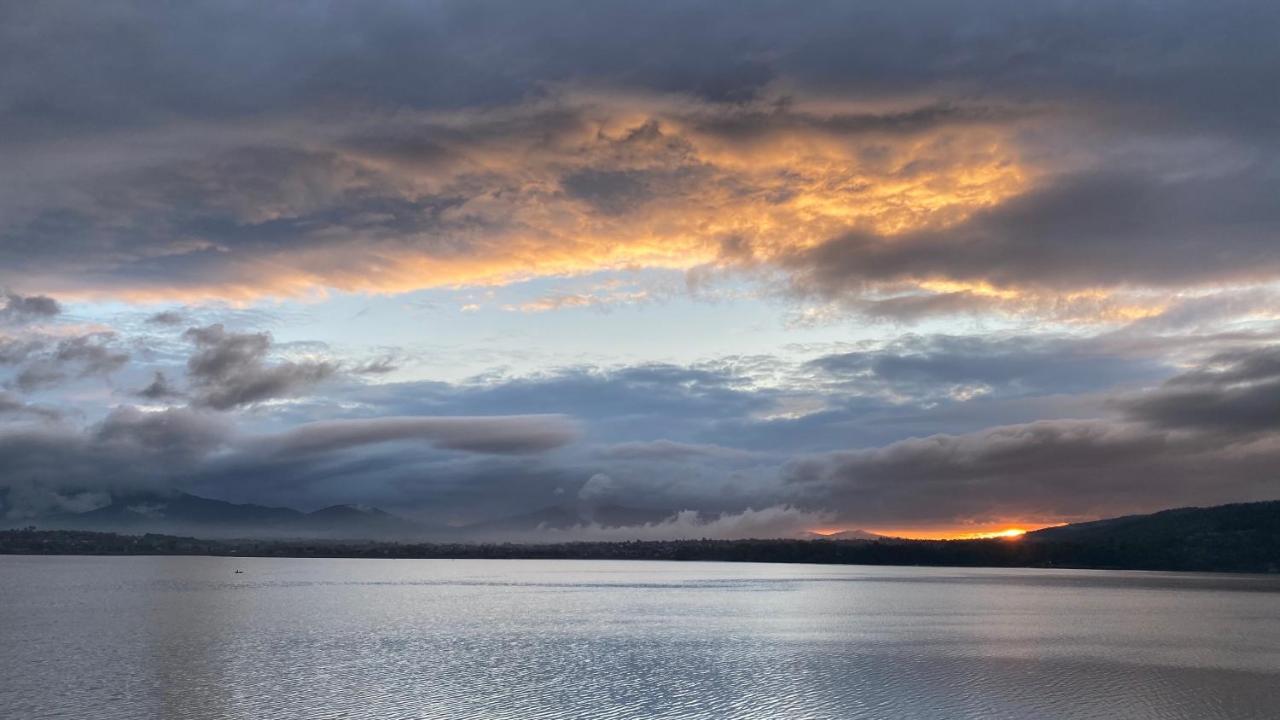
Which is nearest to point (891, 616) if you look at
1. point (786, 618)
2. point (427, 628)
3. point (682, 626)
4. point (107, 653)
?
point (786, 618)

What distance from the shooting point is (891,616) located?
12456 cm

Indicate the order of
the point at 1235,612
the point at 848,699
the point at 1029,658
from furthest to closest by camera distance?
the point at 1235,612 → the point at 1029,658 → the point at 848,699

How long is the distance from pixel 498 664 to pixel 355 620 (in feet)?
139

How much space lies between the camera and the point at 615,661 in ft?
229

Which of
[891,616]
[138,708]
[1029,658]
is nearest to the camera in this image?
[138,708]

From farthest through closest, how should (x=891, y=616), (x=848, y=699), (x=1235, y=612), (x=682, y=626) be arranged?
(x=1235, y=612) < (x=891, y=616) < (x=682, y=626) < (x=848, y=699)

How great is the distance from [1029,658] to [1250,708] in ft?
73.5

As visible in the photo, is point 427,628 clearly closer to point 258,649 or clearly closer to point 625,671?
point 258,649

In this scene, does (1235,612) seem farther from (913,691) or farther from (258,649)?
(258,649)

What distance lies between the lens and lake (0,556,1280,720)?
52.1 m

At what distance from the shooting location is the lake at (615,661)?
52.1 meters

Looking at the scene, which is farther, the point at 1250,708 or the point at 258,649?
the point at 258,649

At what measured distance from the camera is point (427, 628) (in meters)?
94.6

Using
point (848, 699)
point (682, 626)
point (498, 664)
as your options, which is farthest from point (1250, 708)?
point (682, 626)
